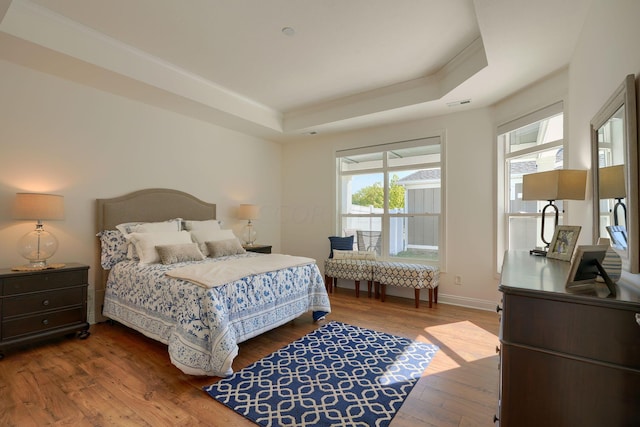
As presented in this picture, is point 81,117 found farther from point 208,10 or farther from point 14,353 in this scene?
point 14,353

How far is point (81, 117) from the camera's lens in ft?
11.0

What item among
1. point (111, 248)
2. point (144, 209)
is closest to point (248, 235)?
point (144, 209)

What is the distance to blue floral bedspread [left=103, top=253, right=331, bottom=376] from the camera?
2.26 m

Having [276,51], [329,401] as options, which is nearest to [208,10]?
[276,51]

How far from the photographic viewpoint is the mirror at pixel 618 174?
1.26 meters

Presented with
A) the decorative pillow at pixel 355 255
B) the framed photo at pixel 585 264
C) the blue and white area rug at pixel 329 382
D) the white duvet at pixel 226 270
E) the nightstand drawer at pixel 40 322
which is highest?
the framed photo at pixel 585 264

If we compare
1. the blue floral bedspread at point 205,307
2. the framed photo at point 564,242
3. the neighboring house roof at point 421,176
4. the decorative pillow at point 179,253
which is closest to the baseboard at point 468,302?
the neighboring house roof at point 421,176

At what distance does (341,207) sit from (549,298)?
443cm

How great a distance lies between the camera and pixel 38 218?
273cm

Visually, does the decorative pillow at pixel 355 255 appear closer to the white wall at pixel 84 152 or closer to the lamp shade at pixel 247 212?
the lamp shade at pixel 247 212

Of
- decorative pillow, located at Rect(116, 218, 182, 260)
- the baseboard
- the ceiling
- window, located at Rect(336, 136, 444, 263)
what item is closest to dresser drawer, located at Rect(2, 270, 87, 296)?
decorative pillow, located at Rect(116, 218, 182, 260)

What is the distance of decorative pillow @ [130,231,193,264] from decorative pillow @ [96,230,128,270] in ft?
0.65

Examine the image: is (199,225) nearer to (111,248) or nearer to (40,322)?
(111,248)

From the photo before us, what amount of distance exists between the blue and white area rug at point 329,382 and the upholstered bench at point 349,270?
4.89 ft
